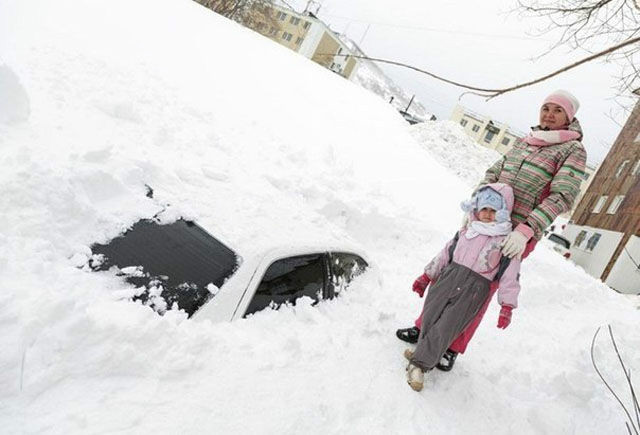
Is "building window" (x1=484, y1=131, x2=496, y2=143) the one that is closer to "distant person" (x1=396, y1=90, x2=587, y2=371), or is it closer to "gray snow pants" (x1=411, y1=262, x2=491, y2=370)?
"distant person" (x1=396, y1=90, x2=587, y2=371)

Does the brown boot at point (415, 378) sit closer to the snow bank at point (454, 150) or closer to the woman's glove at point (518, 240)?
the woman's glove at point (518, 240)

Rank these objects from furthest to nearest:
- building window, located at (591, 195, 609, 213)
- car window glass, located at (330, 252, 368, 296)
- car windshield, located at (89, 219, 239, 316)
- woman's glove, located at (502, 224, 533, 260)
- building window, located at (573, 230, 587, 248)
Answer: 1. building window, located at (573, 230, 587, 248)
2. building window, located at (591, 195, 609, 213)
3. car window glass, located at (330, 252, 368, 296)
4. woman's glove, located at (502, 224, 533, 260)
5. car windshield, located at (89, 219, 239, 316)

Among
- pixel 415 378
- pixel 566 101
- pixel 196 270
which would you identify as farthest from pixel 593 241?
pixel 196 270

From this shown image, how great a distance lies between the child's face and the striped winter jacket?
226 mm

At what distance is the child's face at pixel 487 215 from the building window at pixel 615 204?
2589 cm

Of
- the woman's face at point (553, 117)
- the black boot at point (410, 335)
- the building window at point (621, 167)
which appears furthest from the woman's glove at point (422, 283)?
the building window at point (621, 167)

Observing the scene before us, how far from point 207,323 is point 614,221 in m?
26.8

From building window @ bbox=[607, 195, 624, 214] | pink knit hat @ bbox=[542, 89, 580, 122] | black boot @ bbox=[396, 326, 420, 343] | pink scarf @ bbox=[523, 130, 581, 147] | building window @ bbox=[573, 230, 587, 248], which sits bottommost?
black boot @ bbox=[396, 326, 420, 343]

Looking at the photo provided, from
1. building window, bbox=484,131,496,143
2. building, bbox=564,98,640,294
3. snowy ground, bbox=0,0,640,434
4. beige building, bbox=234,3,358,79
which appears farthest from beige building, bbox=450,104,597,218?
snowy ground, bbox=0,0,640,434

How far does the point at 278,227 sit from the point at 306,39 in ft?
179

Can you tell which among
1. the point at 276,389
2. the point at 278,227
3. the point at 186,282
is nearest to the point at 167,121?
the point at 278,227

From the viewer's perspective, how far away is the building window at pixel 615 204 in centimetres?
2402

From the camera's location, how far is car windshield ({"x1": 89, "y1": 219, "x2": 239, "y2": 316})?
7.13 ft

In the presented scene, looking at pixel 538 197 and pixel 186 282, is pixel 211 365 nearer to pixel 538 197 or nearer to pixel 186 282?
pixel 186 282
